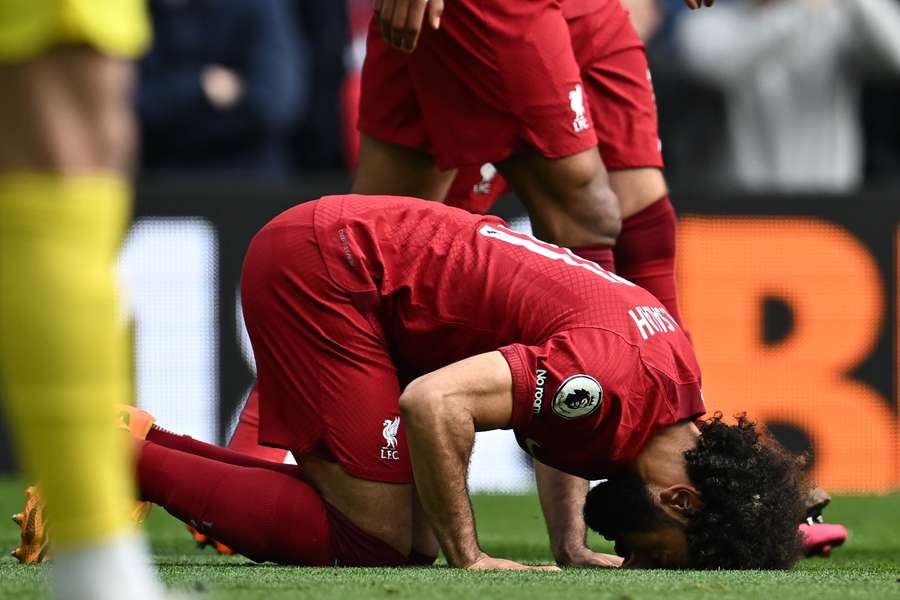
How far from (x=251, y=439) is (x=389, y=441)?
633mm

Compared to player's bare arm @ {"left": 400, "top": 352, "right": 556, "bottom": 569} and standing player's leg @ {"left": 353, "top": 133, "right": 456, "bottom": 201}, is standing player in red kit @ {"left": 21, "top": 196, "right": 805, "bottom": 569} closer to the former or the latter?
player's bare arm @ {"left": 400, "top": 352, "right": 556, "bottom": 569}

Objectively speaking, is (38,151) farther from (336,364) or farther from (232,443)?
(232,443)

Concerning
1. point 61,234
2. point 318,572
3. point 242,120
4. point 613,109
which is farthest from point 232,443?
point 242,120

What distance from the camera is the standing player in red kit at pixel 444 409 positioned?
326 cm

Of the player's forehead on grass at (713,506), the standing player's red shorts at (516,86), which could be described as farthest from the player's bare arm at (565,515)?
the standing player's red shorts at (516,86)

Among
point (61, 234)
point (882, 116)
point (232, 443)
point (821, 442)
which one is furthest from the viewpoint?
point (882, 116)

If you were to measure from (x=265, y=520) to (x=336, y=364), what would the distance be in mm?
356

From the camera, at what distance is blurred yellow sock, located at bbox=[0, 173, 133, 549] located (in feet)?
6.13

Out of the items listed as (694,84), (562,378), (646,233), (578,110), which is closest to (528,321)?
(562,378)

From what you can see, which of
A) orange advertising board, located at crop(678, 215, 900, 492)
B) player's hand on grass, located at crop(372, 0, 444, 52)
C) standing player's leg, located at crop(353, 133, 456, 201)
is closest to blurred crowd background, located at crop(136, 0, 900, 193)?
orange advertising board, located at crop(678, 215, 900, 492)

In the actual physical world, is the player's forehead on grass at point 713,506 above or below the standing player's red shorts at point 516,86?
below

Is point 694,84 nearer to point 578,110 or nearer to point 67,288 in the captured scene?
point 578,110

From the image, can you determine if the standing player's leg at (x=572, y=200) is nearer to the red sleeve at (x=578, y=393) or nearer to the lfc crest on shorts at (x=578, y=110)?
the lfc crest on shorts at (x=578, y=110)

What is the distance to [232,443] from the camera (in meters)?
4.10
